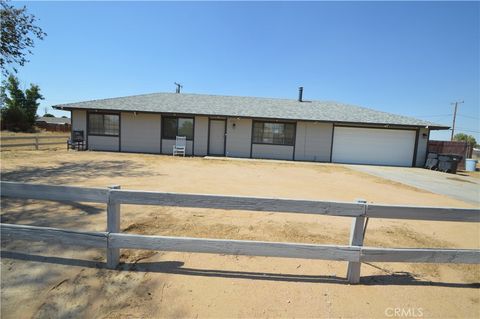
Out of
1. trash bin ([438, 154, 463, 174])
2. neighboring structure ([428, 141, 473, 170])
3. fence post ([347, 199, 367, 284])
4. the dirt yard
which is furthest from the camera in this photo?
neighboring structure ([428, 141, 473, 170])

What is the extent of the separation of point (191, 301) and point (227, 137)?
47.7ft

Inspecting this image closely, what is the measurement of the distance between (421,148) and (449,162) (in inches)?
81.7

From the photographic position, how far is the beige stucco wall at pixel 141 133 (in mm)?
16859

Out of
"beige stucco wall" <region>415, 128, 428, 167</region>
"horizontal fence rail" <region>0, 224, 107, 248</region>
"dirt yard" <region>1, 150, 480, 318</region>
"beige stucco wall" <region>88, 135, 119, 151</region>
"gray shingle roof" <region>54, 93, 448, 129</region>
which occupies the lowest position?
"dirt yard" <region>1, 150, 480, 318</region>

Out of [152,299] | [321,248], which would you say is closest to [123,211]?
[152,299]

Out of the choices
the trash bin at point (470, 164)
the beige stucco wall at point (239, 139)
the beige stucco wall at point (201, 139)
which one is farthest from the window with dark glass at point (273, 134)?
the trash bin at point (470, 164)

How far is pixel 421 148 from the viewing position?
653 inches

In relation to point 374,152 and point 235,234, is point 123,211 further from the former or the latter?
point 374,152

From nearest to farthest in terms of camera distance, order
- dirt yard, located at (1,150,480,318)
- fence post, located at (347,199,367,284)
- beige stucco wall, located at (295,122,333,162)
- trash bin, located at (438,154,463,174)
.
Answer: dirt yard, located at (1,150,480,318) → fence post, located at (347,199,367,284) → trash bin, located at (438,154,463,174) → beige stucco wall, located at (295,122,333,162)

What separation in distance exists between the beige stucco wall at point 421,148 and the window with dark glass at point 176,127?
14134 millimetres

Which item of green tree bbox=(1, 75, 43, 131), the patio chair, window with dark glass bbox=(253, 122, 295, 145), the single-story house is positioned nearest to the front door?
the single-story house

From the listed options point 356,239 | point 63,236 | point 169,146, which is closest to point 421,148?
point 169,146

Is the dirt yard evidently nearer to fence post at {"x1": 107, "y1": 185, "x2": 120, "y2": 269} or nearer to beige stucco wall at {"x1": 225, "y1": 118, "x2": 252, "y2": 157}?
fence post at {"x1": 107, "y1": 185, "x2": 120, "y2": 269}

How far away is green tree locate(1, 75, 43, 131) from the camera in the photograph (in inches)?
1345
